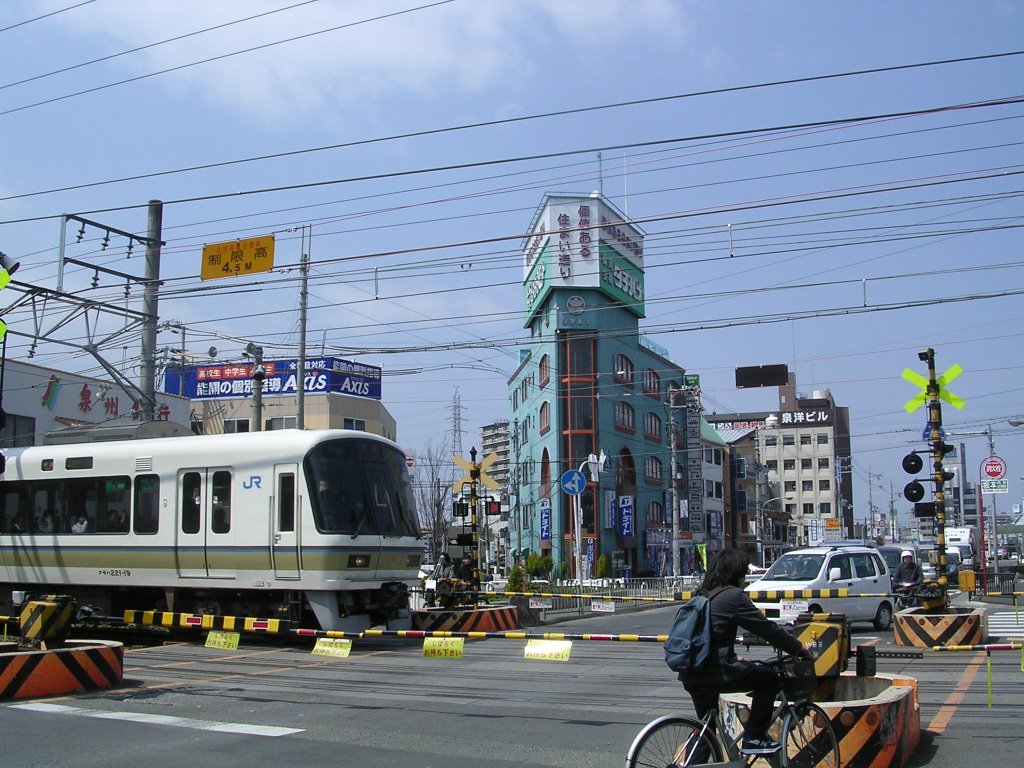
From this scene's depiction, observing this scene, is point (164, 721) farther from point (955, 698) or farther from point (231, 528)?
point (955, 698)

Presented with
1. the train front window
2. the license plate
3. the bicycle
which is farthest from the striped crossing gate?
the bicycle

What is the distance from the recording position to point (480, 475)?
2070 centimetres

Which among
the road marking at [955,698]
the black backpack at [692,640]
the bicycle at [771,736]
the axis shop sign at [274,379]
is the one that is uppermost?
the axis shop sign at [274,379]

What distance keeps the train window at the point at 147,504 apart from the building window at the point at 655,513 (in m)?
48.2

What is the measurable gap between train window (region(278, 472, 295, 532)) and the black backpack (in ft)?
34.8

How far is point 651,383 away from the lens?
211ft

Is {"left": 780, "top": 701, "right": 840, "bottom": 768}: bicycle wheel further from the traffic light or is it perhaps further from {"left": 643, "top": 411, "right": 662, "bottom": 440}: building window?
{"left": 643, "top": 411, "right": 662, "bottom": 440}: building window

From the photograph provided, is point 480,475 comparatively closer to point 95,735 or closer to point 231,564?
point 231,564

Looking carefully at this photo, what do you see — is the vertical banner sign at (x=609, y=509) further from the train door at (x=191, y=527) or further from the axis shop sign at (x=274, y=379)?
the train door at (x=191, y=527)

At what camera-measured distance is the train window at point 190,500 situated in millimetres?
16500

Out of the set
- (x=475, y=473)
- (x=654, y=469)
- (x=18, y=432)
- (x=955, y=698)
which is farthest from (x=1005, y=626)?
(x=654, y=469)

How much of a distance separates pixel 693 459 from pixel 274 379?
83.2ft

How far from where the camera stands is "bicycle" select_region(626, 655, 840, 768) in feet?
19.1

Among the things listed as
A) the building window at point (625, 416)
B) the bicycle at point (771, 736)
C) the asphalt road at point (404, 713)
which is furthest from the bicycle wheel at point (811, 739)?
the building window at point (625, 416)
